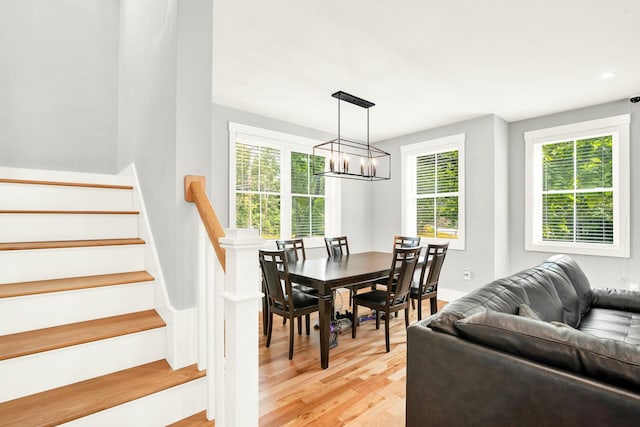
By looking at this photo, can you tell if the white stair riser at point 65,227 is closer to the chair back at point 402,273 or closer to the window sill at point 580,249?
the chair back at point 402,273

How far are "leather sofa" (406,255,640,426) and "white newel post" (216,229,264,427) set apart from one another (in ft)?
2.75

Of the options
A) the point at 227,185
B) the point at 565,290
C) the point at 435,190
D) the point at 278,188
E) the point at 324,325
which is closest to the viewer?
the point at 565,290

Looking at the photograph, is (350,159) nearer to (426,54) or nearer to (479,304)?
(426,54)

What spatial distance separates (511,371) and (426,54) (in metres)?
2.62

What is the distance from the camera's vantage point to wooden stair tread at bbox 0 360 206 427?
110 cm

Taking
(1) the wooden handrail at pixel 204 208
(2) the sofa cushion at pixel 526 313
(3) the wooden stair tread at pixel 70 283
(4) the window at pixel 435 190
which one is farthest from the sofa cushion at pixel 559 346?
(4) the window at pixel 435 190

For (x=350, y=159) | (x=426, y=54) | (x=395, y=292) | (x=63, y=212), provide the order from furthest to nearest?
(x=350, y=159) < (x=395, y=292) < (x=426, y=54) < (x=63, y=212)

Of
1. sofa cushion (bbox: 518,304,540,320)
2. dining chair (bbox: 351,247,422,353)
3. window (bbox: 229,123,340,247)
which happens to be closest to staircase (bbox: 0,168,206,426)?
sofa cushion (bbox: 518,304,540,320)

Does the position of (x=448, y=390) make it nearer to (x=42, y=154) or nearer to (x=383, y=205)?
(x=42, y=154)

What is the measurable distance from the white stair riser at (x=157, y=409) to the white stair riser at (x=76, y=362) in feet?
0.84

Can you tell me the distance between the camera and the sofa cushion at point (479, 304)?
1.51 meters

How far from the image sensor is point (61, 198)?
6.51ft

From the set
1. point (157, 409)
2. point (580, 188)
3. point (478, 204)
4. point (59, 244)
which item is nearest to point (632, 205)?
point (580, 188)

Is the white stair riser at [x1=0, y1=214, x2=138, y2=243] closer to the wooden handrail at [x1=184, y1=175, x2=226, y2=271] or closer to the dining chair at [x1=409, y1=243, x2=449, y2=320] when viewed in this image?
the wooden handrail at [x1=184, y1=175, x2=226, y2=271]
